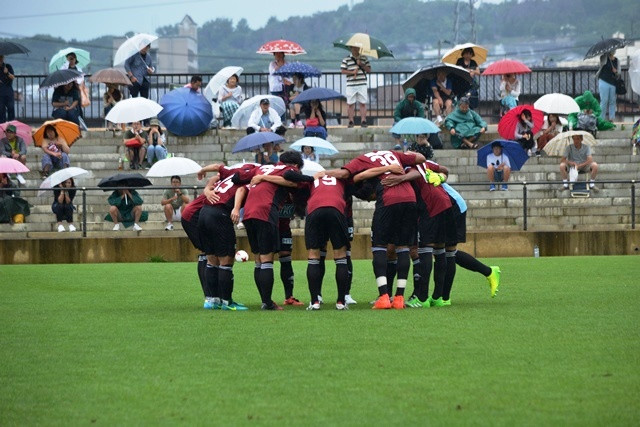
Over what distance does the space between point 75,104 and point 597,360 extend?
21918 mm

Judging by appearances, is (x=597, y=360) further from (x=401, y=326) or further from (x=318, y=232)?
(x=318, y=232)

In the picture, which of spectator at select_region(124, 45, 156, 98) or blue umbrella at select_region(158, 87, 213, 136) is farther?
spectator at select_region(124, 45, 156, 98)

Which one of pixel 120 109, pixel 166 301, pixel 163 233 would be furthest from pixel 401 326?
pixel 120 109

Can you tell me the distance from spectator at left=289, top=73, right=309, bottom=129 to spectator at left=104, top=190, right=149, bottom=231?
577 cm

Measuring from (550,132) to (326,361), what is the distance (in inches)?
783

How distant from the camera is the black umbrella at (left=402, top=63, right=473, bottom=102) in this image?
102 ft

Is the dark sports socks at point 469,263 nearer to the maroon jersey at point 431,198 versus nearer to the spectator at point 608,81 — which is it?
the maroon jersey at point 431,198

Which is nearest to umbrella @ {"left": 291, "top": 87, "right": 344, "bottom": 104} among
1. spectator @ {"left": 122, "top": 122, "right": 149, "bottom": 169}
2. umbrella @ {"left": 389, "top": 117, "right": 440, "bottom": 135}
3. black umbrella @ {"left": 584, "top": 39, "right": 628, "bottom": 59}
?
umbrella @ {"left": 389, "top": 117, "right": 440, "bottom": 135}

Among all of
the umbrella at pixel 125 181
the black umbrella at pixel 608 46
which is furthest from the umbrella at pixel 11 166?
the black umbrella at pixel 608 46

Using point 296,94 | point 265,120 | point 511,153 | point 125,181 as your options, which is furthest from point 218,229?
point 296,94

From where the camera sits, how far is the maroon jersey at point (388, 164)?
1517cm

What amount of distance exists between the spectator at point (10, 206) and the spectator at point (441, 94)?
9380 millimetres

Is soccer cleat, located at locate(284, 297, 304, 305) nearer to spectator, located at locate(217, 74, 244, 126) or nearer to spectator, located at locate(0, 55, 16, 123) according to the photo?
spectator, located at locate(217, 74, 244, 126)

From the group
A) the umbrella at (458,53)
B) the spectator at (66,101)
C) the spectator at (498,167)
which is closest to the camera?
the spectator at (498,167)
